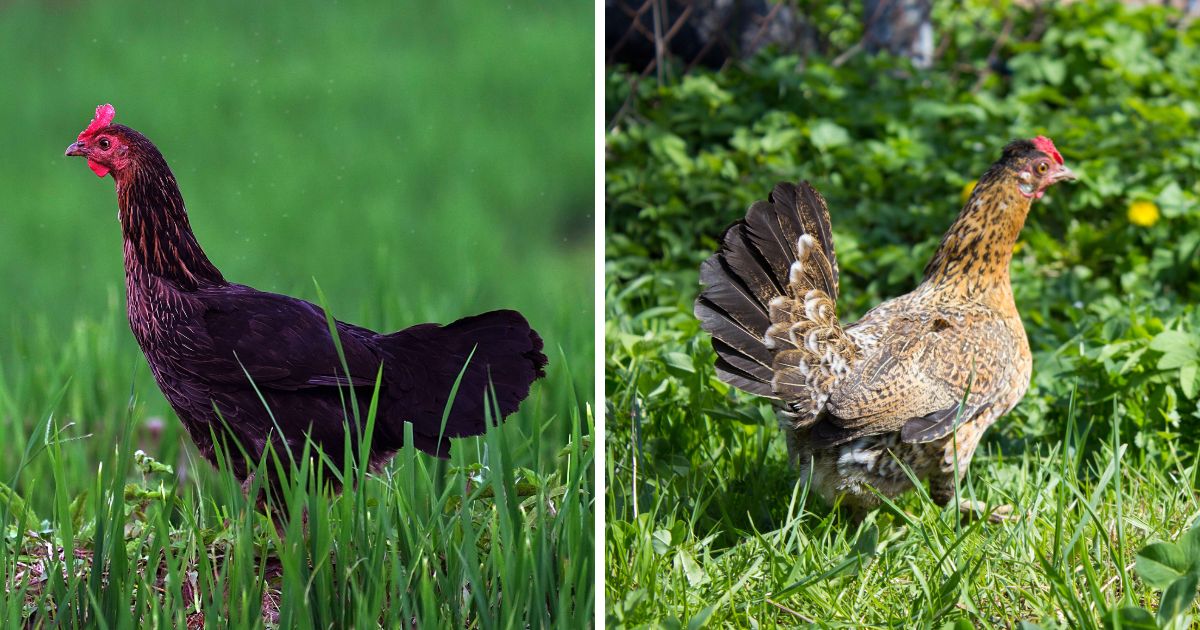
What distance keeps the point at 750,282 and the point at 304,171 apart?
1142 mm

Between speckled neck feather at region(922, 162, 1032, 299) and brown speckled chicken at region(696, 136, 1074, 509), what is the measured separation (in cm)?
3

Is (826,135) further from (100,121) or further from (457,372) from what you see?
(100,121)

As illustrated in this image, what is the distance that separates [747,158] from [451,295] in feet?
9.39

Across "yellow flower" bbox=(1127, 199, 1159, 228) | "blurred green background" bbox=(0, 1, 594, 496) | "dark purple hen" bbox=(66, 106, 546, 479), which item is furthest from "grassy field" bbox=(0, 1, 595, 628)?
"yellow flower" bbox=(1127, 199, 1159, 228)

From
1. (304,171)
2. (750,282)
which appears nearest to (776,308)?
(750,282)

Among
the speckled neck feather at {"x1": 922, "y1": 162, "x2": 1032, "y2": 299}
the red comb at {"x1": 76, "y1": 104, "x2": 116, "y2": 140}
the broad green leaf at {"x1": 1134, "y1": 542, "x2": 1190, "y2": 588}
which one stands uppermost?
the red comb at {"x1": 76, "y1": 104, "x2": 116, "y2": 140}

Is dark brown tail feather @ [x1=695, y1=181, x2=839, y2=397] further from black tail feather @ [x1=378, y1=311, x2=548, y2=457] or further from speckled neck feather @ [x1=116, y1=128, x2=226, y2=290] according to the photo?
speckled neck feather @ [x1=116, y1=128, x2=226, y2=290]

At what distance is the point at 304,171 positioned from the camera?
3074 mm

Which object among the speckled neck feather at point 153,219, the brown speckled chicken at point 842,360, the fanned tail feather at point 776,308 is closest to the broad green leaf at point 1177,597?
the brown speckled chicken at point 842,360

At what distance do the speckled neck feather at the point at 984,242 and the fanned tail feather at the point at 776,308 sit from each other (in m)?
0.49

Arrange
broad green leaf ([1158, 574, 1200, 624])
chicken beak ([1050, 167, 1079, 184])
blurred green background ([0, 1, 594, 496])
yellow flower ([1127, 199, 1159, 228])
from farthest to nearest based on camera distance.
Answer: yellow flower ([1127, 199, 1159, 228]) < chicken beak ([1050, 167, 1079, 184]) < blurred green background ([0, 1, 594, 496]) < broad green leaf ([1158, 574, 1200, 624])

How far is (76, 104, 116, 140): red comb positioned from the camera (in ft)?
7.57

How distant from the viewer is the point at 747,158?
5.53 m

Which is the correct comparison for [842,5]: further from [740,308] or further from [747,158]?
[740,308]
